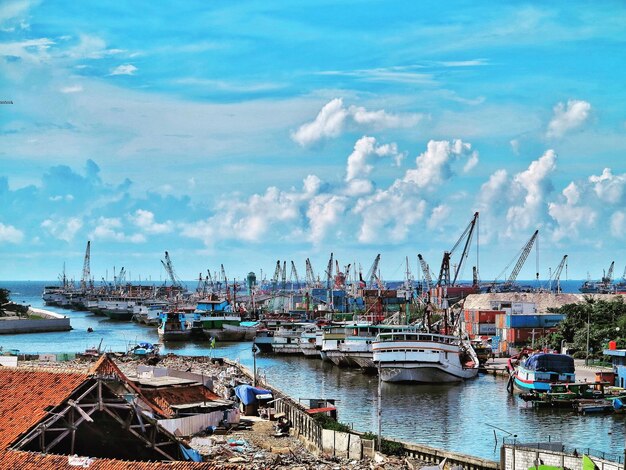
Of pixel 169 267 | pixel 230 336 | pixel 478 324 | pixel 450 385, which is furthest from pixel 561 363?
pixel 169 267

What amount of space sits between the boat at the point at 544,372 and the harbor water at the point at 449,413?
98 cm

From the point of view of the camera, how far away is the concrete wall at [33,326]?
85.4 m

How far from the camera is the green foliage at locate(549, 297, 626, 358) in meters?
Result: 54.1

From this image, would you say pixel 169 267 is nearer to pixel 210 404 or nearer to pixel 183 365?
pixel 183 365

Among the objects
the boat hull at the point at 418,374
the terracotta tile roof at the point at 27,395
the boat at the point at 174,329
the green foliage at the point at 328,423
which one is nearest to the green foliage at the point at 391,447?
the green foliage at the point at 328,423

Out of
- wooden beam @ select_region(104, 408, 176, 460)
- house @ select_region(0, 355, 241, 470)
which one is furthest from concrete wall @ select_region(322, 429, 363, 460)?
wooden beam @ select_region(104, 408, 176, 460)

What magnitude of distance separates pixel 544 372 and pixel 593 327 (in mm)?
16173

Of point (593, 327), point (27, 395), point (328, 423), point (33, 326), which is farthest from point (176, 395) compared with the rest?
point (33, 326)

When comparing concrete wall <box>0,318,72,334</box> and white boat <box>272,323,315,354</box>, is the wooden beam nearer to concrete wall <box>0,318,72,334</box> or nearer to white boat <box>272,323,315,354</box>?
white boat <box>272,323,315,354</box>

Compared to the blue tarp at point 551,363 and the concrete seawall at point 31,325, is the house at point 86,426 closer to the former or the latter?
the blue tarp at point 551,363

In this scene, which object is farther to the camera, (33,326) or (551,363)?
(33,326)

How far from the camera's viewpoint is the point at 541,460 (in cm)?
2075

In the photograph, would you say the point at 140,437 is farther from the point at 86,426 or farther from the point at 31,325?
the point at 31,325

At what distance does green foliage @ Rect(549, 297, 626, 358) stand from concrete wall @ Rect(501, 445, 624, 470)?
3101 centimetres
